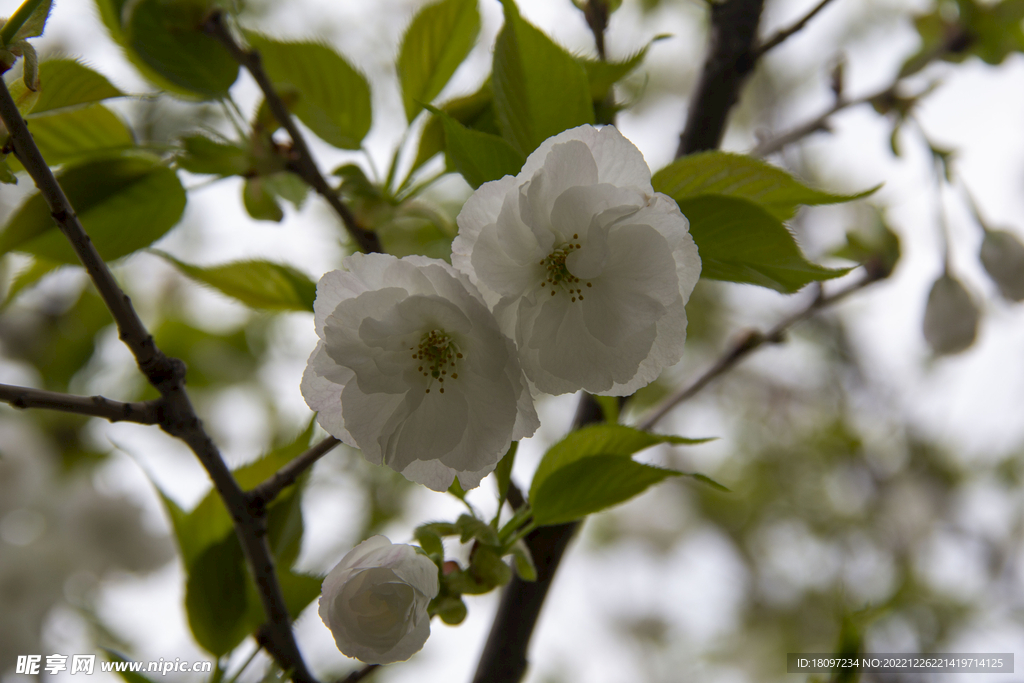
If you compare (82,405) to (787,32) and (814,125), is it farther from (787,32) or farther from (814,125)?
(814,125)

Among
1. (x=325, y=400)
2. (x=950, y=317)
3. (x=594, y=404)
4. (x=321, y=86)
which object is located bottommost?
(x=950, y=317)

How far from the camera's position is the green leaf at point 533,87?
1.13 feet

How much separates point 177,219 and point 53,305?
1071 millimetres

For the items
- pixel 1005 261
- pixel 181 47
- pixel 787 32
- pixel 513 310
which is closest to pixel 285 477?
pixel 513 310

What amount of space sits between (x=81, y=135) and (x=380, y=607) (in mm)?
372

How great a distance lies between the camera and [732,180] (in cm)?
Result: 34

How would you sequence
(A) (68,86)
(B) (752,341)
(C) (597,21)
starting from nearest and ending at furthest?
(A) (68,86)
(C) (597,21)
(B) (752,341)

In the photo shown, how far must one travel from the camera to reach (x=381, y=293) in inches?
11.6

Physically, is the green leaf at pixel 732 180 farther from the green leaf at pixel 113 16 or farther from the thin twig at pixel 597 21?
the green leaf at pixel 113 16

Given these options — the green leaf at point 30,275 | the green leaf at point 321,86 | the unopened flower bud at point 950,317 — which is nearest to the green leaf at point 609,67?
the green leaf at point 321,86

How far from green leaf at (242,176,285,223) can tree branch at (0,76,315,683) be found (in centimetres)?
14

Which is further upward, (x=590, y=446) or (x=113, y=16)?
(x=113, y=16)

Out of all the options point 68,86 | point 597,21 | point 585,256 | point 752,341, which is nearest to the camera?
point 585,256

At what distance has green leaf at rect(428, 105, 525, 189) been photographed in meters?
0.32
